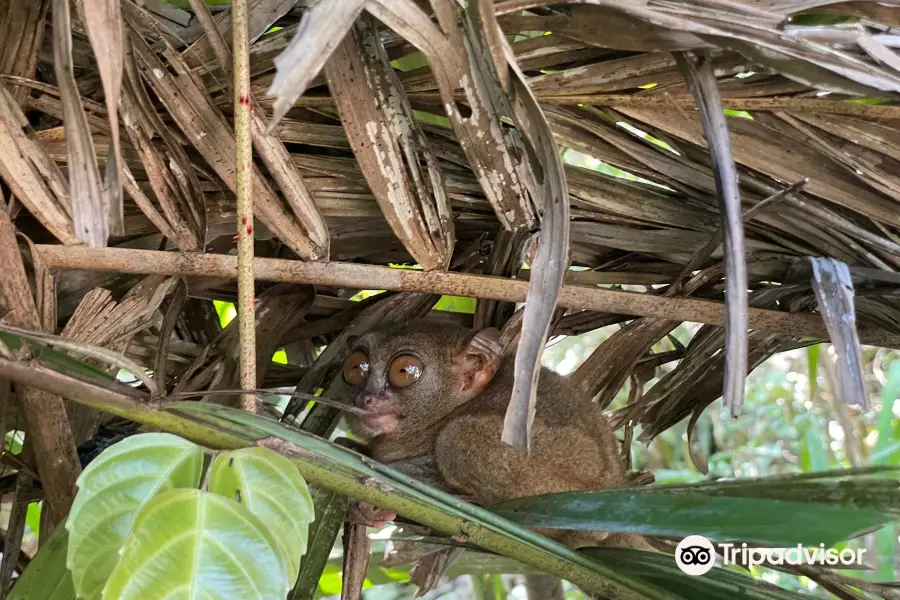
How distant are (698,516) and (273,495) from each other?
63cm

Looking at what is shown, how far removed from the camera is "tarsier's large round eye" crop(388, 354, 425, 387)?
2.56 m

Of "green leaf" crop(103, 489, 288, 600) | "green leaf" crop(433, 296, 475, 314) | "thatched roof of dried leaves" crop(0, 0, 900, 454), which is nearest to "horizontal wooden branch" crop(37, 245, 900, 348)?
"thatched roof of dried leaves" crop(0, 0, 900, 454)

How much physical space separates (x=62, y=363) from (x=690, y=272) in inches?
56.5

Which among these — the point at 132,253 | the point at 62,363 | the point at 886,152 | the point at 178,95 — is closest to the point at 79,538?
the point at 62,363

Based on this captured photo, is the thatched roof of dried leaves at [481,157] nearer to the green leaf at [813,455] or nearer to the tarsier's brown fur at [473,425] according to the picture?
the tarsier's brown fur at [473,425]

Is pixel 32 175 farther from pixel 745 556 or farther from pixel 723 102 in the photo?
pixel 745 556

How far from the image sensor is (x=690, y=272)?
2002mm

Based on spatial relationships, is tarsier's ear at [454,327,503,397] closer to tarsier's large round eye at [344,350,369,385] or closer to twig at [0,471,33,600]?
tarsier's large round eye at [344,350,369,385]

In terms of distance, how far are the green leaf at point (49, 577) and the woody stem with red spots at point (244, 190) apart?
391mm

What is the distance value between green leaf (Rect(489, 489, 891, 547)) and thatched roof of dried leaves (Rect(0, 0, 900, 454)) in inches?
9.1

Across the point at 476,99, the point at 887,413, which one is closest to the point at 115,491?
the point at 476,99

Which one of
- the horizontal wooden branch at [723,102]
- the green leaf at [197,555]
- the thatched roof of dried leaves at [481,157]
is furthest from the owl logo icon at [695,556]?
the horizontal wooden branch at [723,102]

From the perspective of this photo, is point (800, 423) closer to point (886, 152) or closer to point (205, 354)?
point (886, 152)

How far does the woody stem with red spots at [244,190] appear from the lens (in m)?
1.30
